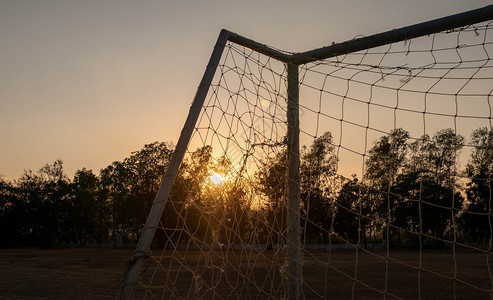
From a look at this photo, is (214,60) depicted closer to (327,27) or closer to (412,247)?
(327,27)

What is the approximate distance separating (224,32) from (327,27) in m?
1.23

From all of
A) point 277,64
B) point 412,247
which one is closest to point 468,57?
point 277,64

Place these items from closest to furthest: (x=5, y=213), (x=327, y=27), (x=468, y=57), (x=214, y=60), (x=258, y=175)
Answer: (x=214, y=60) < (x=468, y=57) < (x=327, y=27) < (x=258, y=175) < (x=5, y=213)

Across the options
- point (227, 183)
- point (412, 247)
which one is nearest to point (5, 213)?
point (412, 247)

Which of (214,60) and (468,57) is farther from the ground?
(468,57)

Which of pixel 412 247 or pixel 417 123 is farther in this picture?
pixel 412 247

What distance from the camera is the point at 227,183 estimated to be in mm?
5008

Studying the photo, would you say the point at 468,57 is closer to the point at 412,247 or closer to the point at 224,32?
the point at 224,32

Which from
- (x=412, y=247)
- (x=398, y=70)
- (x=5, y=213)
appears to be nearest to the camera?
(x=398, y=70)

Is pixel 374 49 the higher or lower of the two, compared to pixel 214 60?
higher

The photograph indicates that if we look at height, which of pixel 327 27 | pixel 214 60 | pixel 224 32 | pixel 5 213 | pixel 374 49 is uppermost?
pixel 327 27

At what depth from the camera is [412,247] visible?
4028 cm

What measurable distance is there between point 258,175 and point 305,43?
149 cm

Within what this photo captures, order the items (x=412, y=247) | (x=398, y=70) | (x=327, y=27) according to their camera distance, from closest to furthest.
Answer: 1. (x=398, y=70)
2. (x=327, y=27)
3. (x=412, y=247)
